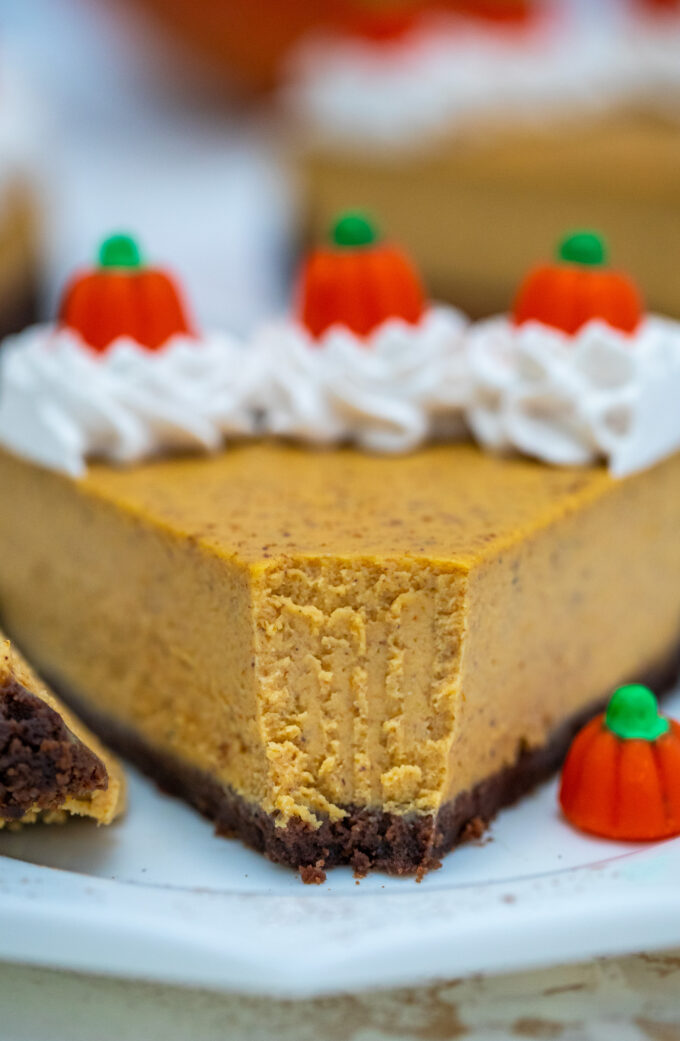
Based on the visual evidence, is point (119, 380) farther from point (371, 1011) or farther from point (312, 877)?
point (371, 1011)

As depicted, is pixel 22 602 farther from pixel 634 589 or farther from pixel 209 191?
pixel 209 191

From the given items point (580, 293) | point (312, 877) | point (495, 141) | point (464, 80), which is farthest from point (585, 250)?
point (464, 80)

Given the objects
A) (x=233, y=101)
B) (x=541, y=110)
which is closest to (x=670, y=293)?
(x=541, y=110)

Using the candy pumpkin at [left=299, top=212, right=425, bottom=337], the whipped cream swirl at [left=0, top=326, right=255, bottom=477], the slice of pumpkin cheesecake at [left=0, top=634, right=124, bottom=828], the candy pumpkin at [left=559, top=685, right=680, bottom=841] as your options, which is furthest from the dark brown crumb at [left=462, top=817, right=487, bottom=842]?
the candy pumpkin at [left=299, top=212, right=425, bottom=337]

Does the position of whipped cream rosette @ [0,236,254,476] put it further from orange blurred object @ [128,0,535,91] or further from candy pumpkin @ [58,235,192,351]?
orange blurred object @ [128,0,535,91]

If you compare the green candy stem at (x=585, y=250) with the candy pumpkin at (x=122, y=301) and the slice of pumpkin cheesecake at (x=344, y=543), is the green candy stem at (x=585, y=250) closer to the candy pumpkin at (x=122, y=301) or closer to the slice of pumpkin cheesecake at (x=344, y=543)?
the slice of pumpkin cheesecake at (x=344, y=543)

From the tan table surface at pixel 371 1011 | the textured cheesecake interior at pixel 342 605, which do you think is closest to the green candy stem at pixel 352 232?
the textured cheesecake interior at pixel 342 605

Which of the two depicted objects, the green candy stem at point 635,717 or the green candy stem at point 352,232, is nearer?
the green candy stem at point 635,717
